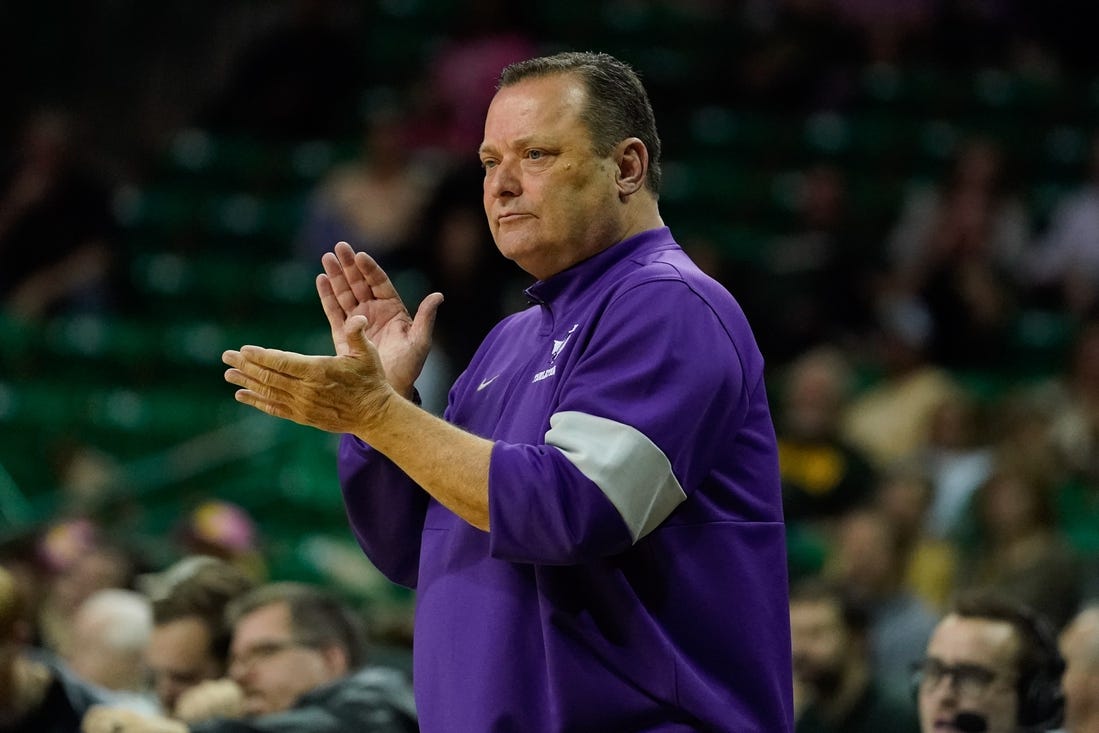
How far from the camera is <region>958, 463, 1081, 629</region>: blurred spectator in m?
6.43

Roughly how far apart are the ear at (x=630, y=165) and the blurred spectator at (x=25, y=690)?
2222 mm

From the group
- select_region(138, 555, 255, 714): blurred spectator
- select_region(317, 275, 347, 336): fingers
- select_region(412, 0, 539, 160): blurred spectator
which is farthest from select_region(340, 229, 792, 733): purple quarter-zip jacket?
select_region(412, 0, 539, 160): blurred spectator

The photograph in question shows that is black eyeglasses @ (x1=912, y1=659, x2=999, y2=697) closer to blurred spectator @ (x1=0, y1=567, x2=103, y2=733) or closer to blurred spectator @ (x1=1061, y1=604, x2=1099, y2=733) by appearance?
blurred spectator @ (x1=1061, y1=604, x2=1099, y2=733)

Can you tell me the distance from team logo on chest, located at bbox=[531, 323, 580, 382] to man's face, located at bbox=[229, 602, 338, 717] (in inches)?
72.9

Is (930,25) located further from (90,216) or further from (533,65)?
(533,65)

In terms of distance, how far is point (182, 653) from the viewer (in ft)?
16.2

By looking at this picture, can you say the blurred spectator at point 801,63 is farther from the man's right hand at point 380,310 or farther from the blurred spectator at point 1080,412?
the man's right hand at point 380,310

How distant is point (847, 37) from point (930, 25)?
0.52 meters

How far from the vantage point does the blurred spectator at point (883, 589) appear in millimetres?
6164

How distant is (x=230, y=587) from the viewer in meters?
5.05

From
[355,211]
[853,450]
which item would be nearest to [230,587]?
[853,450]

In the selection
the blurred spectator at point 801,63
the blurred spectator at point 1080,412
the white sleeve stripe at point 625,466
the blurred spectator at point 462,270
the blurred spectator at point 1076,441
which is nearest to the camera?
the white sleeve stripe at point 625,466

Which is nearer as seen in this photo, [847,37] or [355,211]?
[355,211]

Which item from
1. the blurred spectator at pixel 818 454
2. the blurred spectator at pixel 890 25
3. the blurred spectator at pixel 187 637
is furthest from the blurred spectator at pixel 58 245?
the blurred spectator at pixel 187 637
